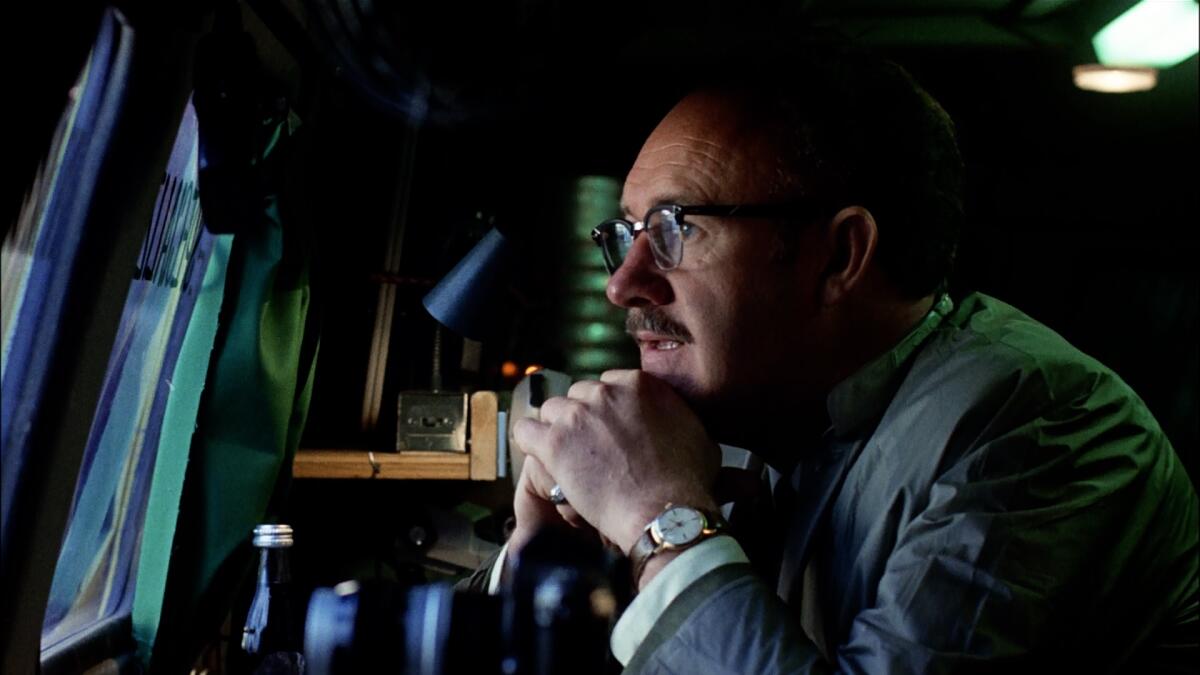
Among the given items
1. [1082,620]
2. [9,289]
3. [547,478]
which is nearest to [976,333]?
[1082,620]

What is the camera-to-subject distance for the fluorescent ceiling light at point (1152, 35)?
2.53 m

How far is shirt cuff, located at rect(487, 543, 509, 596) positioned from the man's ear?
598 millimetres

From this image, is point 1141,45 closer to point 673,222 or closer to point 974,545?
point 673,222

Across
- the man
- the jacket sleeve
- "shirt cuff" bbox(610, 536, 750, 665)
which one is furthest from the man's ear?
"shirt cuff" bbox(610, 536, 750, 665)

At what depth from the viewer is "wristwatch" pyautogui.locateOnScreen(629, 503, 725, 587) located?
103 centimetres

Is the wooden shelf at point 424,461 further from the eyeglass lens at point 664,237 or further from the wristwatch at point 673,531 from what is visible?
the wristwatch at point 673,531

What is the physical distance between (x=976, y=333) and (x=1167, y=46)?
200 centimetres

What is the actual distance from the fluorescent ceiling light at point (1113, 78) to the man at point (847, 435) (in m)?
1.80

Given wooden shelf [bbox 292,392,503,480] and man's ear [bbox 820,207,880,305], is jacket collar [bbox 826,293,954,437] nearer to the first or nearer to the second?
man's ear [bbox 820,207,880,305]

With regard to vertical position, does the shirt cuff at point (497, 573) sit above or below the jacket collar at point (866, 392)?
below

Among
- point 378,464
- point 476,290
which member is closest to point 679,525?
point 476,290

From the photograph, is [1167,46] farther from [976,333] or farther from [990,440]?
[990,440]

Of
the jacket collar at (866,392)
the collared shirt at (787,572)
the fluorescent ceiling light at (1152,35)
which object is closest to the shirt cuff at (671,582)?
the collared shirt at (787,572)

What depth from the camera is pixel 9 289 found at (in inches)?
39.9
